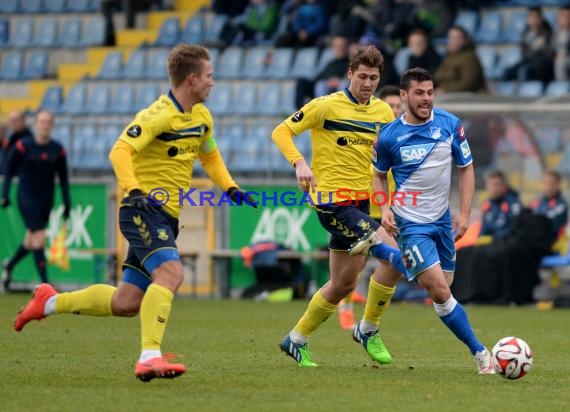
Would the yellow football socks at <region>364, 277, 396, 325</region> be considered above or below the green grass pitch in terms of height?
above

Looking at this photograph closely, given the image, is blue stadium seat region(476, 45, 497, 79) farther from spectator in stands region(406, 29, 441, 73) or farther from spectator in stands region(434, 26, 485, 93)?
spectator in stands region(434, 26, 485, 93)

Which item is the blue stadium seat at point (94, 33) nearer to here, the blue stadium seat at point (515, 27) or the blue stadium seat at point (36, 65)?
the blue stadium seat at point (36, 65)

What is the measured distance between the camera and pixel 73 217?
19031mm

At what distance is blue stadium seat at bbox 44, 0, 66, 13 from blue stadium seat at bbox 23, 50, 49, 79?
1.31 m

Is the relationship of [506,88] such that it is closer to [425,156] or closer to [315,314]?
[315,314]

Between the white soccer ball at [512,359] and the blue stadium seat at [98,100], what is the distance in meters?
15.4

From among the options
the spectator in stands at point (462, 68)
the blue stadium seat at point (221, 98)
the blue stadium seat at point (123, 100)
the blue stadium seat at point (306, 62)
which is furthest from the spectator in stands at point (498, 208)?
the blue stadium seat at point (123, 100)

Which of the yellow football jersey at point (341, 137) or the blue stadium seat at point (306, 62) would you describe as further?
the blue stadium seat at point (306, 62)

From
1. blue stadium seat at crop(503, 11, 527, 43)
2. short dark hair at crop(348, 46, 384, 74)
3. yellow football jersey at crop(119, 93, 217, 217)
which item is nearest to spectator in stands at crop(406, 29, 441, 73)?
blue stadium seat at crop(503, 11, 527, 43)

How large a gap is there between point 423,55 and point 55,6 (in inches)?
386

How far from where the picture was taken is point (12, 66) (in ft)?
83.4

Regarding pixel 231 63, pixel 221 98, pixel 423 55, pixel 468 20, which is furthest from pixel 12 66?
pixel 423 55

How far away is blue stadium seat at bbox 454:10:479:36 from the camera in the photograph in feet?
69.9

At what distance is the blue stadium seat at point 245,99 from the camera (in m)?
21.9
